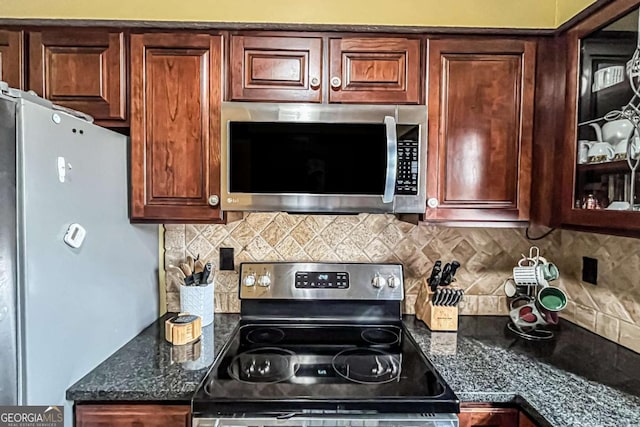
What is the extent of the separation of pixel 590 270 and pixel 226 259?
157cm

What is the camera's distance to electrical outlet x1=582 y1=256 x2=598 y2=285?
1.56 meters

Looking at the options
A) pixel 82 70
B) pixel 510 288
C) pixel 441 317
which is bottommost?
pixel 441 317

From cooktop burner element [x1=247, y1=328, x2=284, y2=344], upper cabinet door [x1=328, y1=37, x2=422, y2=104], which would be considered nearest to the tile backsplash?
cooktop burner element [x1=247, y1=328, x2=284, y2=344]

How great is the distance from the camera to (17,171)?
3.02 feet

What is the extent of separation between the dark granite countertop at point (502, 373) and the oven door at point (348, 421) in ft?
0.30

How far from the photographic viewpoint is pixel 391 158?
1.30 metres

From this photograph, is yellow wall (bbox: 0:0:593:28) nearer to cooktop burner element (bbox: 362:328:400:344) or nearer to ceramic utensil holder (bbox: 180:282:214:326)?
ceramic utensil holder (bbox: 180:282:214:326)

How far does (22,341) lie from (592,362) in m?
1.71

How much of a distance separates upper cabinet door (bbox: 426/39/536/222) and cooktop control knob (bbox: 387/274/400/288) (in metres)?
0.36

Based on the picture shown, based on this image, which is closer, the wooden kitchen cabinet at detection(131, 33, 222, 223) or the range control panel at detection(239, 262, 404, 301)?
the wooden kitchen cabinet at detection(131, 33, 222, 223)

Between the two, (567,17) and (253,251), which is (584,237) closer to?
(567,17)

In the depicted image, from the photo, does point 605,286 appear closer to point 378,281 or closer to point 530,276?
point 530,276

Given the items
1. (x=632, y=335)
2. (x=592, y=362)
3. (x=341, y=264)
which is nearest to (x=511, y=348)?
(x=592, y=362)

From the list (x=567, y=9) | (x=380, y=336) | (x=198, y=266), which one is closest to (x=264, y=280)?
(x=198, y=266)
